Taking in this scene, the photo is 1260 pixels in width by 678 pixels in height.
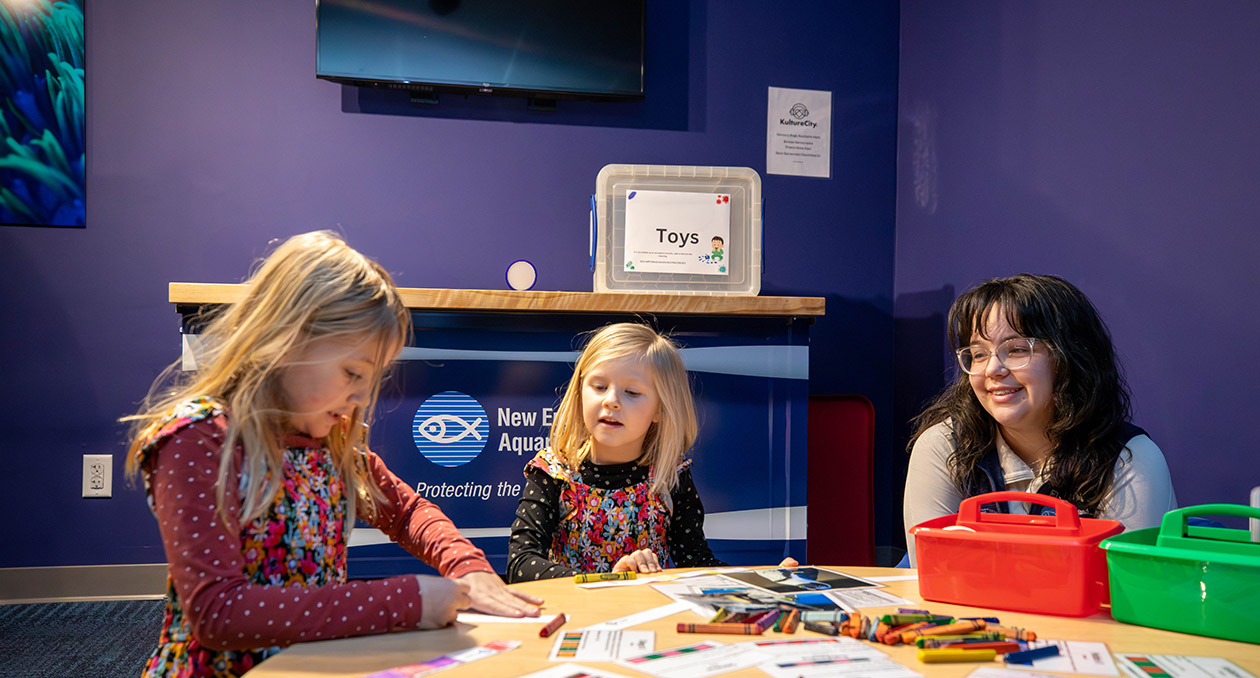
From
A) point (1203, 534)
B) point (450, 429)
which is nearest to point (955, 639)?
point (1203, 534)

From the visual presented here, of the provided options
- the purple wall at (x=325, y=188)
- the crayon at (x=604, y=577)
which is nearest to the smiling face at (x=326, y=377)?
the crayon at (x=604, y=577)

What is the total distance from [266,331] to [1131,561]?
981 millimetres

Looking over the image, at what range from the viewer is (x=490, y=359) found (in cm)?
234

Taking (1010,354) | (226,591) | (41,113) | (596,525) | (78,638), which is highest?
(41,113)

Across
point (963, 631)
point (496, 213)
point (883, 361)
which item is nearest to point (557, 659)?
point (963, 631)

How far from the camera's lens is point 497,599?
3.17 ft

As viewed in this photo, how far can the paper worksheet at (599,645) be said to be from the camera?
80cm

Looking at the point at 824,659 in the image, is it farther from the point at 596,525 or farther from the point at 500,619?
the point at 596,525

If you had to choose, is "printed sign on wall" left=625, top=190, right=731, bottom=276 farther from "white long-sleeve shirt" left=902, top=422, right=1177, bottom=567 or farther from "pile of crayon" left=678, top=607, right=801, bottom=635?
"pile of crayon" left=678, top=607, right=801, bottom=635

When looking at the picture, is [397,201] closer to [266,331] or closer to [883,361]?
[883,361]

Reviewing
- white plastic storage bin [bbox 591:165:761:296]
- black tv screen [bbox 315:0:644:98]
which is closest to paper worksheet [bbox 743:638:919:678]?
white plastic storage bin [bbox 591:165:761:296]

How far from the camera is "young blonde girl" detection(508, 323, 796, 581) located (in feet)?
5.34

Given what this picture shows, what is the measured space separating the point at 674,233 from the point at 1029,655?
1888 mm

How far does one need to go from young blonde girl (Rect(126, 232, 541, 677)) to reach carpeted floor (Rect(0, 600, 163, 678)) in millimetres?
1389
